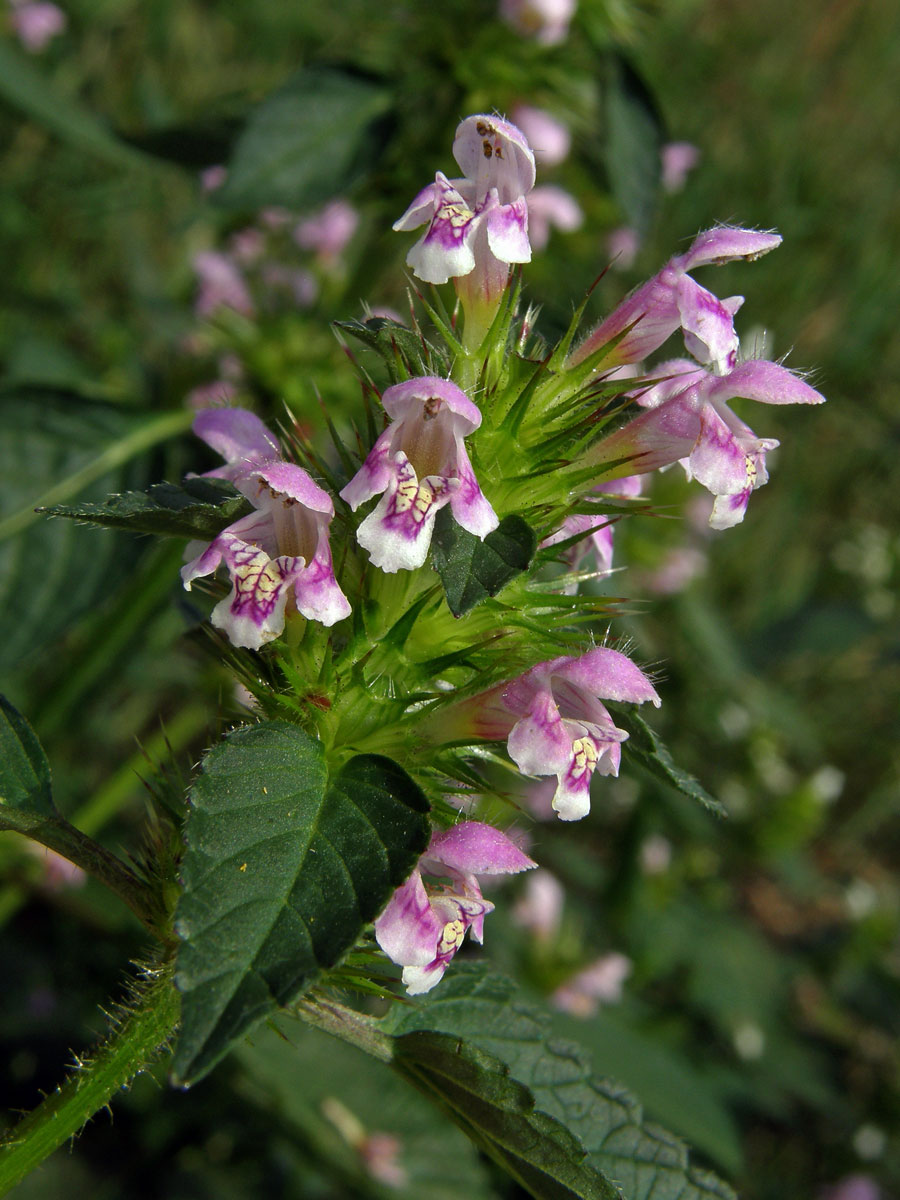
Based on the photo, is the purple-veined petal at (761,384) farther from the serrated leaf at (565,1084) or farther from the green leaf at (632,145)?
the green leaf at (632,145)

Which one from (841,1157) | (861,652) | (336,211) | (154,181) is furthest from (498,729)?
(861,652)

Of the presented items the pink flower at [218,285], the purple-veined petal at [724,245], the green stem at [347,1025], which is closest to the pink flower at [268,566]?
the green stem at [347,1025]

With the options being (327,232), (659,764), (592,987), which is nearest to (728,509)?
(659,764)

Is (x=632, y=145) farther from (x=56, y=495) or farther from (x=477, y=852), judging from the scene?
(x=477, y=852)

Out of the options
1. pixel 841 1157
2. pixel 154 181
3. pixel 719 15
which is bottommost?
pixel 841 1157

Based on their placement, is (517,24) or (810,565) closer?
(517,24)

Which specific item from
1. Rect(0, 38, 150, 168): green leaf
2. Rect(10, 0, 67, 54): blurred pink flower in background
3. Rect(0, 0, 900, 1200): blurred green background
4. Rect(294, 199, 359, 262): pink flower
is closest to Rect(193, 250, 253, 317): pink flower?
Rect(0, 0, 900, 1200): blurred green background

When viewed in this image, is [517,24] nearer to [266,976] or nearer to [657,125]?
[657,125]
